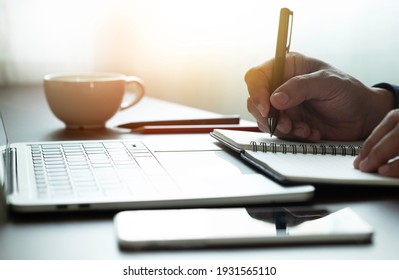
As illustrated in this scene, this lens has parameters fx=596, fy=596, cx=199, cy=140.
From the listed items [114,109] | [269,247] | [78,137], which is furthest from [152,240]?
[114,109]

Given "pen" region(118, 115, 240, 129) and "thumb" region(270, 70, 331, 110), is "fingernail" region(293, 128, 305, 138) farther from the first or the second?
"pen" region(118, 115, 240, 129)

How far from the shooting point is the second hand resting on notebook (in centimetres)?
84

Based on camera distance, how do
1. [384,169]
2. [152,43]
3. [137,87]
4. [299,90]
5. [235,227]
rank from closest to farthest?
[235,227], [384,169], [299,90], [137,87], [152,43]

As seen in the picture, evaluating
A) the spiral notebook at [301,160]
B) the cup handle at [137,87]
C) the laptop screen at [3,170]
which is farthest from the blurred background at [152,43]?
the laptop screen at [3,170]

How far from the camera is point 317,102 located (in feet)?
2.97

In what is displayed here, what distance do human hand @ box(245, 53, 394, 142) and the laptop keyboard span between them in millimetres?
195

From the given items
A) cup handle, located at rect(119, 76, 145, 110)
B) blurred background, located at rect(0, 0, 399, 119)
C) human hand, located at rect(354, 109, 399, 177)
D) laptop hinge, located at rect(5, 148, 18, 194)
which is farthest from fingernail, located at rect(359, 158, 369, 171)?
blurred background, located at rect(0, 0, 399, 119)

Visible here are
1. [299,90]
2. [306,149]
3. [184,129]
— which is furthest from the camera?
[184,129]

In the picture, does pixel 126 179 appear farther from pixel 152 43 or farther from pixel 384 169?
pixel 152 43

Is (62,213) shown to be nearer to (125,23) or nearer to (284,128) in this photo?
(284,128)

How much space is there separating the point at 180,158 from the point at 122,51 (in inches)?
53.5

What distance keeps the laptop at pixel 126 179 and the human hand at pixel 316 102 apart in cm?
12

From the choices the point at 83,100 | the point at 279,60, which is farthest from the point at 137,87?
the point at 279,60

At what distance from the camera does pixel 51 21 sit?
1955mm
